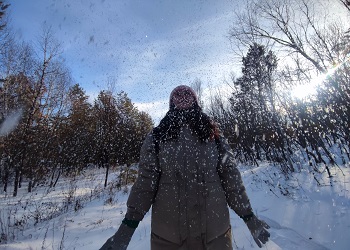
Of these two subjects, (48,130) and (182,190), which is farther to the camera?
(48,130)

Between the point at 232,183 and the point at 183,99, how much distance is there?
72cm

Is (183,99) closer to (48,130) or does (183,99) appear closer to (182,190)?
(182,190)

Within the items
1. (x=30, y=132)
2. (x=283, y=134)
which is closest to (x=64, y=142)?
(x=30, y=132)

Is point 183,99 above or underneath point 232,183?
above

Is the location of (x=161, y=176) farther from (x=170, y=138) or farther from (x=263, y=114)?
(x=263, y=114)

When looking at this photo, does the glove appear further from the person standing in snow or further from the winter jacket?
the winter jacket

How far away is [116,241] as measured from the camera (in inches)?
62.4

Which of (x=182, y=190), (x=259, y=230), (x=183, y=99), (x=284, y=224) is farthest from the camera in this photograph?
(x=284, y=224)

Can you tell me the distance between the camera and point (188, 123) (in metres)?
1.79

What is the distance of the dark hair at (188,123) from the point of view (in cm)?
173

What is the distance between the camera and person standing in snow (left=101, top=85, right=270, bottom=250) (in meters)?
1.58

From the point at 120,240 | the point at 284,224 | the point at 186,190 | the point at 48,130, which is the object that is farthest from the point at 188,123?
the point at 48,130

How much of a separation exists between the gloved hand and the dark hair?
2.07 ft

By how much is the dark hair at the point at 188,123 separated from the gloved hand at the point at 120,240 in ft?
2.07
